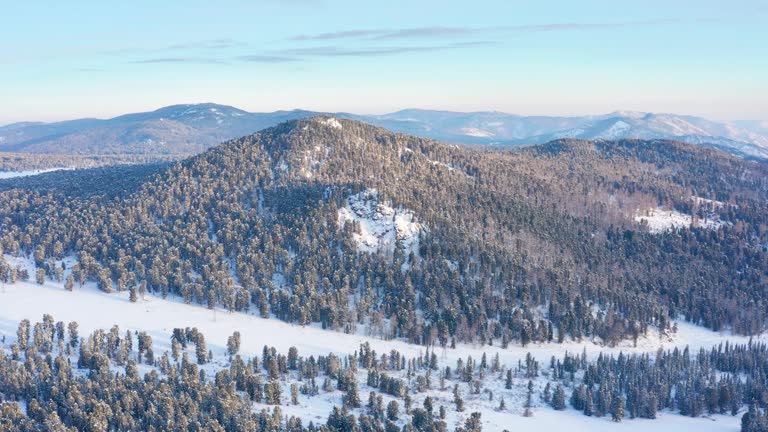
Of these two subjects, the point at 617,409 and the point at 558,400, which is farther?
the point at 558,400

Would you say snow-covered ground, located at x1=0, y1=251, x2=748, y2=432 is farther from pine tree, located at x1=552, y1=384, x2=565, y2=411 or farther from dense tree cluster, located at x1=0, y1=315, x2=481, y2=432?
dense tree cluster, located at x1=0, y1=315, x2=481, y2=432

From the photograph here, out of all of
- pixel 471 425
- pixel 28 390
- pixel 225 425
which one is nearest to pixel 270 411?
pixel 225 425

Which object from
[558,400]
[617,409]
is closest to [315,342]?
[558,400]

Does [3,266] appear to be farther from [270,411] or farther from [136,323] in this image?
[270,411]

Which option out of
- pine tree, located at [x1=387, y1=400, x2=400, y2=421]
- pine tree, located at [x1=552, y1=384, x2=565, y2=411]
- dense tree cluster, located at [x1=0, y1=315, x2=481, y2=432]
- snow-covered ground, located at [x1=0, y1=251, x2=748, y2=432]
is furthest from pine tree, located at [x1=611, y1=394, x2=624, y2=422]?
pine tree, located at [x1=387, y1=400, x2=400, y2=421]

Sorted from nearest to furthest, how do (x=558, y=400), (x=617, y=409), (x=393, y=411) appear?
(x=393, y=411) → (x=617, y=409) → (x=558, y=400)

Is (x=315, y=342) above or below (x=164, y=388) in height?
below

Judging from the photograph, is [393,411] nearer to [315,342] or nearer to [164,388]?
[315,342]

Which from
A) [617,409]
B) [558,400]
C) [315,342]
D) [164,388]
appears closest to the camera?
[164,388]

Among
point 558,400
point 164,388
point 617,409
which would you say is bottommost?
point 617,409
